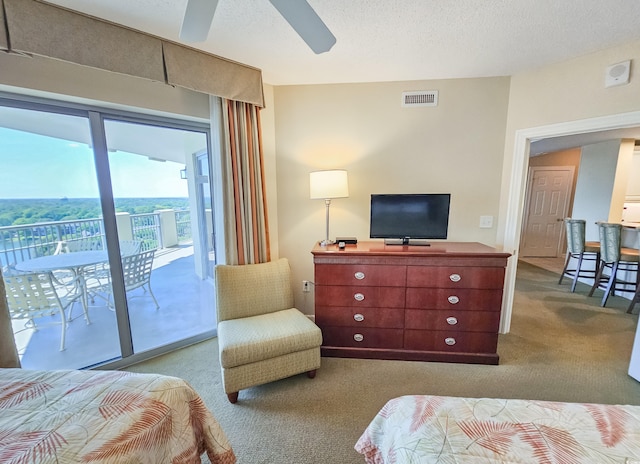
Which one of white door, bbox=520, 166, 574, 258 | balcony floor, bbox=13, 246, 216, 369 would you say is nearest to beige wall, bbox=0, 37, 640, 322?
balcony floor, bbox=13, 246, 216, 369

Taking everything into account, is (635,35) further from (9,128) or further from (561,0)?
(9,128)

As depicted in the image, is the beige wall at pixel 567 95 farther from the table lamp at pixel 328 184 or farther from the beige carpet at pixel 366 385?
the table lamp at pixel 328 184

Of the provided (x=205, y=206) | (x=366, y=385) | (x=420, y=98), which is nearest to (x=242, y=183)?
(x=205, y=206)

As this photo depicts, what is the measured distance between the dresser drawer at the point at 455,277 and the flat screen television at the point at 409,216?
372 mm

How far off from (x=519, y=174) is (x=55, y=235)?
12.9 ft

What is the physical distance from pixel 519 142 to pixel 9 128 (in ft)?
13.0

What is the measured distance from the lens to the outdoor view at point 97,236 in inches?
73.9

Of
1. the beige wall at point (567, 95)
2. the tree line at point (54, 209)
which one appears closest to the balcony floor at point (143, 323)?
the tree line at point (54, 209)

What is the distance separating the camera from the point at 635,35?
1832 millimetres

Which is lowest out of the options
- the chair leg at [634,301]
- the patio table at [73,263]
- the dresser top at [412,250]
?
the chair leg at [634,301]

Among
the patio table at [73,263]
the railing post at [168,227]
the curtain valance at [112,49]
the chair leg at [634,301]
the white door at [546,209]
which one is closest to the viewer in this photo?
the curtain valance at [112,49]

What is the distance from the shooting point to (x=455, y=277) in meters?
2.20

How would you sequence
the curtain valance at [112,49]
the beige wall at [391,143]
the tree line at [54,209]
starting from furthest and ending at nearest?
the beige wall at [391,143]
the tree line at [54,209]
the curtain valance at [112,49]

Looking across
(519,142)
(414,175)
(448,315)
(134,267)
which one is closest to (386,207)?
(414,175)
